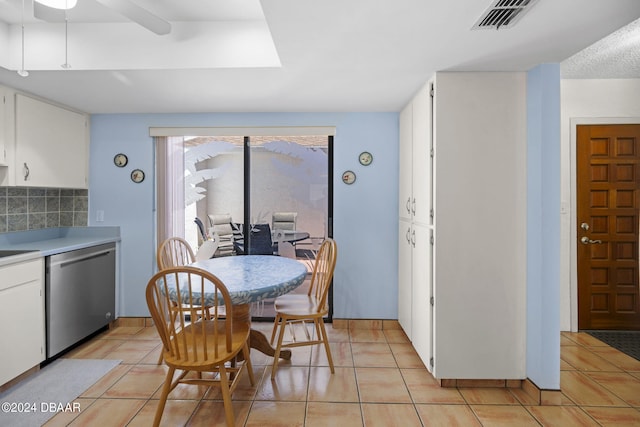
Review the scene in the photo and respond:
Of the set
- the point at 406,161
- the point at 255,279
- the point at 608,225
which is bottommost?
the point at 255,279

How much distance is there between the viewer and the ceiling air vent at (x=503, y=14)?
1643 millimetres

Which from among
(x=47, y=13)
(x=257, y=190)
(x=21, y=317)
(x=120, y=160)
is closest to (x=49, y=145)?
(x=120, y=160)

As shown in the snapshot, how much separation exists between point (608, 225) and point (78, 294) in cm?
487

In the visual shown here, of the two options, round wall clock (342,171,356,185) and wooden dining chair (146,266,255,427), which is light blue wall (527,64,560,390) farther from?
wooden dining chair (146,266,255,427)

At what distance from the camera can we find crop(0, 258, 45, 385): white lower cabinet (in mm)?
2432

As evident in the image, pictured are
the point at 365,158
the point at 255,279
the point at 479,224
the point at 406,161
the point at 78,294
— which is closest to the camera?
the point at 255,279

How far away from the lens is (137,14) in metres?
1.81

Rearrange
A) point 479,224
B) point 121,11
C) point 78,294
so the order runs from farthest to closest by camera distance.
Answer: point 78,294
point 479,224
point 121,11

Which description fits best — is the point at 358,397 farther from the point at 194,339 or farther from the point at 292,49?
the point at 292,49

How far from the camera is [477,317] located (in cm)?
250

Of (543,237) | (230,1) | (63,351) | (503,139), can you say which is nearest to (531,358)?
(543,237)

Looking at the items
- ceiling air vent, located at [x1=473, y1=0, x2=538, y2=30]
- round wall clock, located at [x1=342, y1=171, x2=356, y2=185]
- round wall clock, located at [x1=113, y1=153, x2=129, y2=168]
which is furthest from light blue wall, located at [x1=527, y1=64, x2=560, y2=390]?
round wall clock, located at [x1=113, y1=153, x2=129, y2=168]

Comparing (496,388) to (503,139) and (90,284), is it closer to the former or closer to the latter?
(503,139)

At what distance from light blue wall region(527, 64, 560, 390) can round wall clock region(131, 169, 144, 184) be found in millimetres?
3472
